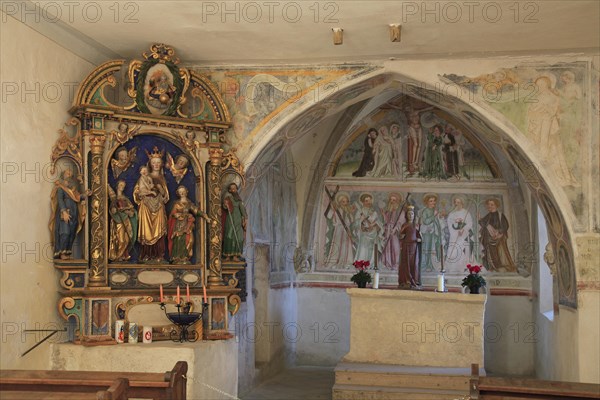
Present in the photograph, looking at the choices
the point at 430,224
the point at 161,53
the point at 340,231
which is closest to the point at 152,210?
the point at 161,53

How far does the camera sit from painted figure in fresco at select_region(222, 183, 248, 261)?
10.4 m

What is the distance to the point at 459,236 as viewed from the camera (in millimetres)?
15633

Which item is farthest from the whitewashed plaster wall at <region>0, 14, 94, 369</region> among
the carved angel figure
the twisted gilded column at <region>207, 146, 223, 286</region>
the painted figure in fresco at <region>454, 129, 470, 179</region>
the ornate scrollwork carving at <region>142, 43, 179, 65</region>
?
the painted figure in fresco at <region>454, 129, 470, 179</region>

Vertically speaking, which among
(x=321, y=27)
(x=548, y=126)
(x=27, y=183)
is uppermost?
(x=321, y=27)

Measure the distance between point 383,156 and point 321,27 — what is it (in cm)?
653

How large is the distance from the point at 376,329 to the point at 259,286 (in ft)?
8.12

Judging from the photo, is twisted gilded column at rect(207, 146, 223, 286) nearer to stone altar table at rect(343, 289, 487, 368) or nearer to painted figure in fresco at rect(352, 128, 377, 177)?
stone altar table at rect(343, 289, 487, 368)

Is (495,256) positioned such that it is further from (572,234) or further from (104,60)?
(104,60)

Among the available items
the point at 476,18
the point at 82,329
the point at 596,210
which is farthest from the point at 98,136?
the point at 596,210

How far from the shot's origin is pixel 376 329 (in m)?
12.5

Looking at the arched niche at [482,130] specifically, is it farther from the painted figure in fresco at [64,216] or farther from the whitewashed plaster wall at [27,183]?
the whitewashed plaster wall at [27,183]

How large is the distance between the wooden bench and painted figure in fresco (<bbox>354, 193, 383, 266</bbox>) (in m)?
9.63

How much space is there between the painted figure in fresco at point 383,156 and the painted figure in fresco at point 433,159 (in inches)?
25.1

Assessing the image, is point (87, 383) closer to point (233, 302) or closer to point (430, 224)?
point (233, 302)
